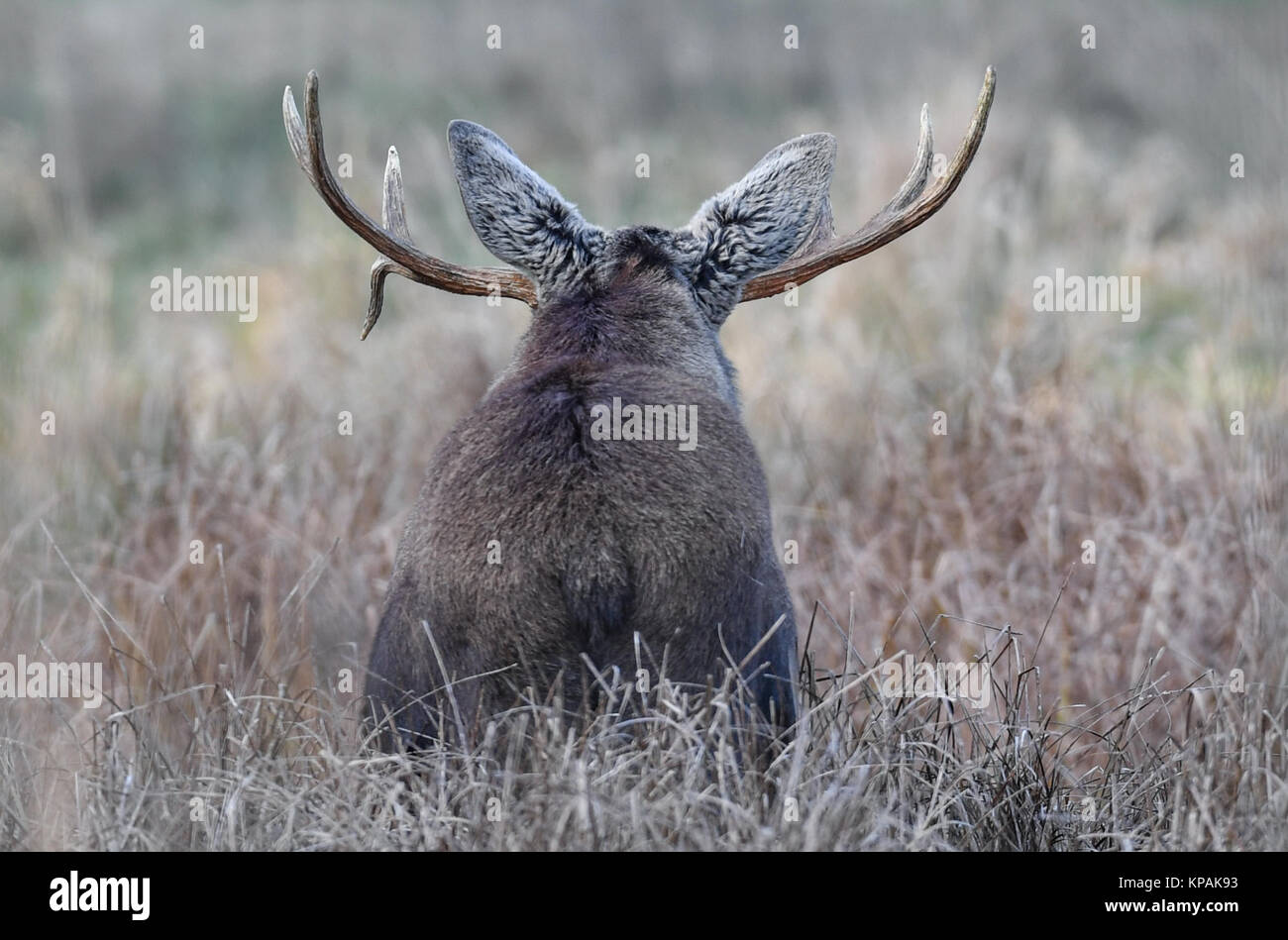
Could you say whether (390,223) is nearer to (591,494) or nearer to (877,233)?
(877,233)

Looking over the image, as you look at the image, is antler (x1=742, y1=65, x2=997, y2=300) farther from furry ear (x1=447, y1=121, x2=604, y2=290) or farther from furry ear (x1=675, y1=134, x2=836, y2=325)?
furry ear (x1=447, y1=121, x2=604, y2=290)

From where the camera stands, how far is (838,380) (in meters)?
7.78

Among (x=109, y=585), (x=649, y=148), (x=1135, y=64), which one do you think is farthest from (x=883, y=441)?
(x=1135, y=64)

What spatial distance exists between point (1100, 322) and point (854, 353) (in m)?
1.18

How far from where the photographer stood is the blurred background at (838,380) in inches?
227

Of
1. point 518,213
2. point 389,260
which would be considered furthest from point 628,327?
point 389,260

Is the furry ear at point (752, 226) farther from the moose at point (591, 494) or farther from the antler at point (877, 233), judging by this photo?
the antler at point (877, 233)

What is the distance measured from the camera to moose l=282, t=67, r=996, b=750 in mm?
3246

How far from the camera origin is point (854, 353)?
8078 mm

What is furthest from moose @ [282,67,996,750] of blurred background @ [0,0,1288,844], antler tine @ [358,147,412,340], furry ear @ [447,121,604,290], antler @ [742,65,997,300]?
blurred background @ [0,0,1288,844]

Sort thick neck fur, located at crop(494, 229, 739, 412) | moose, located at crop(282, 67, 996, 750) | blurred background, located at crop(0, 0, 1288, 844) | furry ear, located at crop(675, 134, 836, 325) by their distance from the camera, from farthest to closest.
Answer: blurred background, located at crop(0, 0, 1288, 844) → furry ear, located at crop(675, 134, 836, 325) → thick neck fur, located at crop(494, 229, 739, 412) → moose, located at crop(282, 67, 996, 750)

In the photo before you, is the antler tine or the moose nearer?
the moose

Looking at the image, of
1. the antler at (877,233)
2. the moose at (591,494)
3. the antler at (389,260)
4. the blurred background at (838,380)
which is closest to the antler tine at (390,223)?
the antler at (389,260)

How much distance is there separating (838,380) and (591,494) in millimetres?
4666
